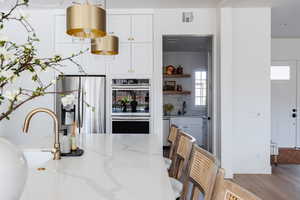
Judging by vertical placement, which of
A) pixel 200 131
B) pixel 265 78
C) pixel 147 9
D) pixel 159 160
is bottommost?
pixel 200 131

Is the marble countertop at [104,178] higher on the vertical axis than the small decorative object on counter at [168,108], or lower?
lower

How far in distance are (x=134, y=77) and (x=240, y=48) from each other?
1.92 m

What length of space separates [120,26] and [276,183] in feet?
11.9

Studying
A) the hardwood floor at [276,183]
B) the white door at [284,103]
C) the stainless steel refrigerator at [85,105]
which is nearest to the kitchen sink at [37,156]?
the stainless steel refrigerator at [85,105]

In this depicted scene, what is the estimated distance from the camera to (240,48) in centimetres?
427

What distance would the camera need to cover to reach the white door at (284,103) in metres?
6.21

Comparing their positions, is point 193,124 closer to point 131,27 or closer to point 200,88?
point 200,88

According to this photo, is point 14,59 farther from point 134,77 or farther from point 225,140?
point 225,140

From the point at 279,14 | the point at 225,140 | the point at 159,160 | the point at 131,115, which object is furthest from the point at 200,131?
the point at 159,160

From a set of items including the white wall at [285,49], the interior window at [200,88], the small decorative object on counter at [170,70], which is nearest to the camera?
the white wall at [285,49]

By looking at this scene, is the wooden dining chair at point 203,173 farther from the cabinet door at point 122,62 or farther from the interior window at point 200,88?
the interior window at point 200,88

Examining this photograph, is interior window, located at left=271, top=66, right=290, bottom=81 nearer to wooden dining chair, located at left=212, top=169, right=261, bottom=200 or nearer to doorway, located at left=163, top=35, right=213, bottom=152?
doorway, located at left=163, top=35, right=213, bottom=152

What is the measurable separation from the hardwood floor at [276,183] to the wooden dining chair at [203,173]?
8.17 ft

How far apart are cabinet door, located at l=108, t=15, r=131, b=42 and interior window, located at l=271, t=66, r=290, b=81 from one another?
13.2 feet
